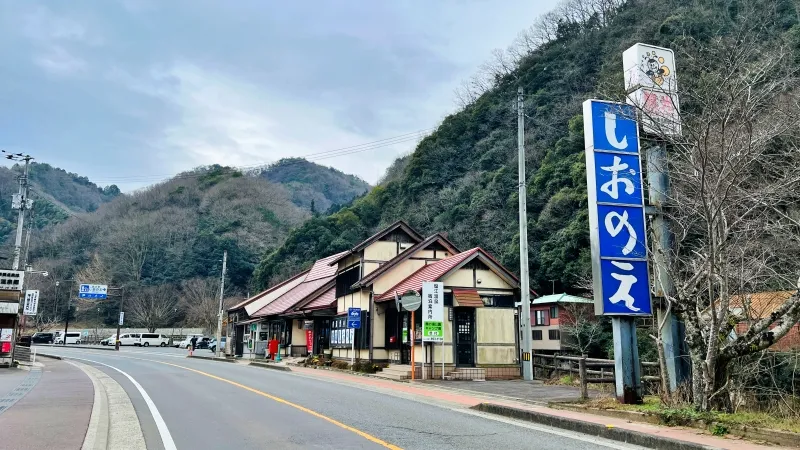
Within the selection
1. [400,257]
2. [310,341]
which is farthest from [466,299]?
[310,341]

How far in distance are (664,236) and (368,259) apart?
18748mm

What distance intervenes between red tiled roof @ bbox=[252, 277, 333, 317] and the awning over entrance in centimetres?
1549

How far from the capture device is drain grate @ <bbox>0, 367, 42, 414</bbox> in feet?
36.6

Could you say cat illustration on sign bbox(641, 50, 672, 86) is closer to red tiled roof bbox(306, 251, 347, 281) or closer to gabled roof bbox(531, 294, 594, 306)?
gabled roof bbox(531, 294, 594, 306)

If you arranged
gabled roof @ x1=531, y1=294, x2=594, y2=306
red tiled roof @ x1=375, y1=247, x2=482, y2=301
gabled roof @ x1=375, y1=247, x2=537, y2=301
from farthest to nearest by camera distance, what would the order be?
gabled roof @ x1=531, y1=294, x2=594, y2=306
red tiled roof @ x1=375, y1=247, x2=482, y2=301
gabled roof @ x1=375, y1=247, x2=537, y2=301

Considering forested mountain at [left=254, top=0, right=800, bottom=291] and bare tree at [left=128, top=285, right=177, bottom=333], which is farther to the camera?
bare tree at [left=128, top=285, right=177, bottom=333]

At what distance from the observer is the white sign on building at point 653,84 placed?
10.8 metres

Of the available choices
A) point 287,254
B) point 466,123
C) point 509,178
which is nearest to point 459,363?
point 509,178

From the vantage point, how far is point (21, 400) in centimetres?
1203

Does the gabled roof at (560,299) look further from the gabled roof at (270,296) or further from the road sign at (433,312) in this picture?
the gabled roof at (270,296)

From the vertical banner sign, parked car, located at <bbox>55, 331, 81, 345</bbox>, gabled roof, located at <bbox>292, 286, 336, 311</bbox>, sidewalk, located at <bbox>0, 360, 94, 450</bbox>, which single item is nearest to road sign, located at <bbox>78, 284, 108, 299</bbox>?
parked car, located at <bbox>55, 331, 81, 345</bbox>

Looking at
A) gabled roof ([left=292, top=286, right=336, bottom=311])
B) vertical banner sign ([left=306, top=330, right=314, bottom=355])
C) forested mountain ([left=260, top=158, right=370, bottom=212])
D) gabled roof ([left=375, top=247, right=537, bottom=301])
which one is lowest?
vertical banner sign ([left=306, top=330, right=314, bottom=355])

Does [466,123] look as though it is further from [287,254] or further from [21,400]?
[21,400]

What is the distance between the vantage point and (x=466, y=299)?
21391 millimetres
